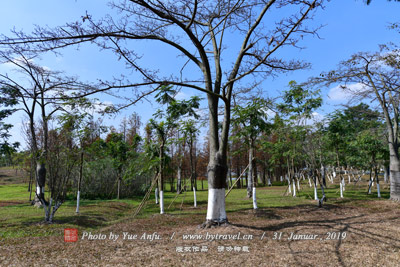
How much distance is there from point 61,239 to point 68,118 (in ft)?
19.9

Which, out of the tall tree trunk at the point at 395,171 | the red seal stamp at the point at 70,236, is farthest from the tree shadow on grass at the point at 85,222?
the tall tree trunk at the point at 395,171

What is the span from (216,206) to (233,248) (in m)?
1.86

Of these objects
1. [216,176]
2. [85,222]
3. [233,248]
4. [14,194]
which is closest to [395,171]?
[216,176]

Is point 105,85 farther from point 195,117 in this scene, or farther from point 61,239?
point 195,117

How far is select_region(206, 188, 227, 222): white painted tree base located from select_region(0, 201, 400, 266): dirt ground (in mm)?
374

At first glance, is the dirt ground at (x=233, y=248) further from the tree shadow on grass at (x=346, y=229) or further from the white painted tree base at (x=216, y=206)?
the white painted tree base at (x=216, y=206)

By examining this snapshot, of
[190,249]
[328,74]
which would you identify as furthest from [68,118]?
[328,74]

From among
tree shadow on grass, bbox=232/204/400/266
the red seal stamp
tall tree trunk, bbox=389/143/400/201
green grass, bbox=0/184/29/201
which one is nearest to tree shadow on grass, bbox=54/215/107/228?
the red seal stamp

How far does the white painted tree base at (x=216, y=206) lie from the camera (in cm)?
714

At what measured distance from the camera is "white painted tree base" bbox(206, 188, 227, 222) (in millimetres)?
7137

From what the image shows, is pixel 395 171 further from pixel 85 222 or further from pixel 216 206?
pixel 85 222

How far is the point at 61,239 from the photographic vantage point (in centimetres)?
648

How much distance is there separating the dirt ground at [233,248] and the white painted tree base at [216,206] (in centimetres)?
37

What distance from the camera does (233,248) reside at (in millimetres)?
5383
